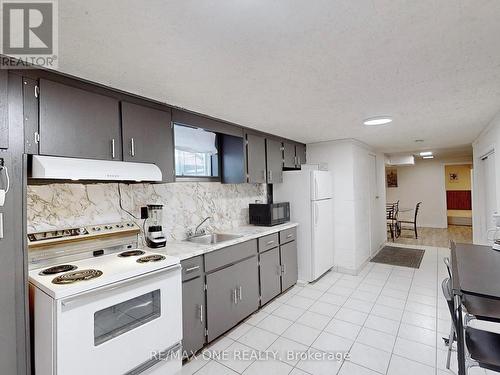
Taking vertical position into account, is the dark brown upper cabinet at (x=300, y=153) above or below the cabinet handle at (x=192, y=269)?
above

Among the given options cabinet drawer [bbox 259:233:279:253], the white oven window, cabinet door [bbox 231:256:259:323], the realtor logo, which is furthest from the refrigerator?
the realtor logo

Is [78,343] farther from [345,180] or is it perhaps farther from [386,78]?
[345,180]

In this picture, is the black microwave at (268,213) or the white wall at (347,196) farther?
the white wall at (347,196)

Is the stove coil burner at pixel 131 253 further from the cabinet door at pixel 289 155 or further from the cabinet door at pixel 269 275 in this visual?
the cabinet door at pixel 289 155

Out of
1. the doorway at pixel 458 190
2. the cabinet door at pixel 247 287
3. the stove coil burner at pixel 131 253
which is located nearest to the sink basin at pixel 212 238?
the cabinet door at pixel 247 287

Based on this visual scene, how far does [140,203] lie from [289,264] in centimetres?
216

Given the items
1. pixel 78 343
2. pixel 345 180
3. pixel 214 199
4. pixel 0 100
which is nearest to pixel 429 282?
pixel 345 180

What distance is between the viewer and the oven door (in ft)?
4.50

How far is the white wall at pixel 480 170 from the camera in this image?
9.34 feet

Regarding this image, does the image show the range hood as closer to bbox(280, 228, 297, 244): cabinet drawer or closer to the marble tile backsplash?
the marble tile backsplash

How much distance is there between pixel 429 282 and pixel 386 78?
3.34m

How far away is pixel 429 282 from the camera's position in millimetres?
3732

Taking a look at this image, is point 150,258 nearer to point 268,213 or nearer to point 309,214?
point 268,213

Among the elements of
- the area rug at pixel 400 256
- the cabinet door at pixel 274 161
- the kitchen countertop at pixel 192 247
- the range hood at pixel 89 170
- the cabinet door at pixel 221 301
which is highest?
the cabinet door at pixel 274 161
